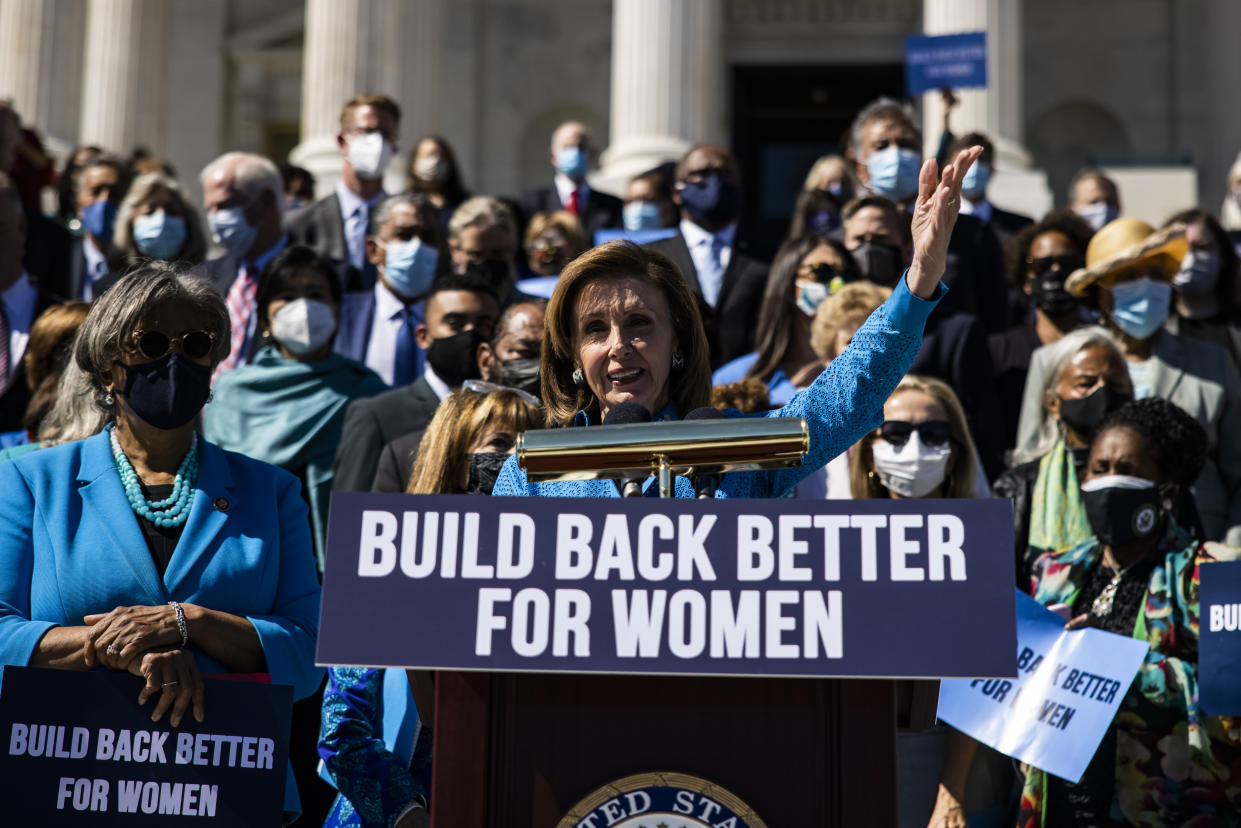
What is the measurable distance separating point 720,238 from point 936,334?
6.87 feet

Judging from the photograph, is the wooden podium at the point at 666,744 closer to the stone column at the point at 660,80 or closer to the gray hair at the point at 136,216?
the gray hair at the point at 136,216

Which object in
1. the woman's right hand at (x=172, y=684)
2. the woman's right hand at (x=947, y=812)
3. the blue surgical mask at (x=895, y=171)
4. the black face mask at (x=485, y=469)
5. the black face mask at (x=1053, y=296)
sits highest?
the blue surgical mask at (x=895, y=171)

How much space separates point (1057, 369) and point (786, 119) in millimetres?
20752

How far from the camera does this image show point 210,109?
27125 millimetres

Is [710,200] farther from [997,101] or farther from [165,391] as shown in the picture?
[997,101]

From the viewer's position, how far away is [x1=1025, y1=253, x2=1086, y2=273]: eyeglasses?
9219mm

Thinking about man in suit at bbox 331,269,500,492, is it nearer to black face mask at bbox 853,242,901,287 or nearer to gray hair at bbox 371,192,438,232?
gray hair at bbox 371,192,438,232

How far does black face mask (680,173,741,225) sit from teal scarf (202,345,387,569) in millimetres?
2627

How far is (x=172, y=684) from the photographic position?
392cm

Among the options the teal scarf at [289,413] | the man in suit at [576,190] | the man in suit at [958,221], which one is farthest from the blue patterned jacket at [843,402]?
the man in suit at [576,190]

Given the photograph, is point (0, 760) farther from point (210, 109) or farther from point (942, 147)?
point (210, 109)

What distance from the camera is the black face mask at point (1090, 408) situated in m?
7.10

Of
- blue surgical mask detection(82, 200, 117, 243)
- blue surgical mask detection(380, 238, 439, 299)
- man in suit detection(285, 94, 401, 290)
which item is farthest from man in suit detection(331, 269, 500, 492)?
blue surgical mask detection(82, 200, 117, 243)

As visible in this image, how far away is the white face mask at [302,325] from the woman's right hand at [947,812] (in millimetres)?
4019
